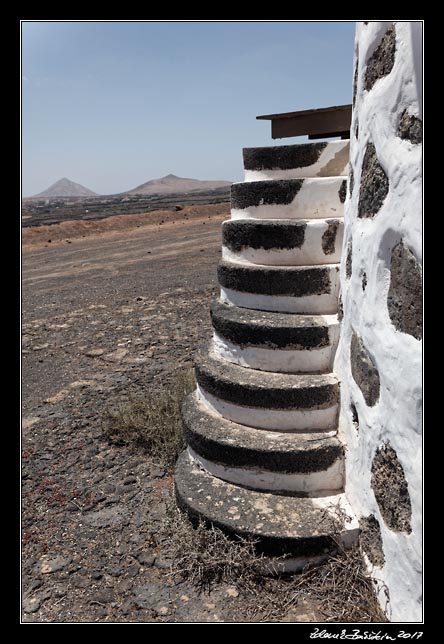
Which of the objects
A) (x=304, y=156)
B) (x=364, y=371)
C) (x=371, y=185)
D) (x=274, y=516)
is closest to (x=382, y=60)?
(x=371, y=185)

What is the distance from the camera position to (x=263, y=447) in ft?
7.89

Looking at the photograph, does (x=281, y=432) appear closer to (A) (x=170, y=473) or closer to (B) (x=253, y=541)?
(B) (x=253, y=541)

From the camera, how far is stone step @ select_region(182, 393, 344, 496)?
2.38m

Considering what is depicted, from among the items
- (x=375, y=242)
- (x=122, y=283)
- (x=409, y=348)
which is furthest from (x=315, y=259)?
(x=122, y=283)

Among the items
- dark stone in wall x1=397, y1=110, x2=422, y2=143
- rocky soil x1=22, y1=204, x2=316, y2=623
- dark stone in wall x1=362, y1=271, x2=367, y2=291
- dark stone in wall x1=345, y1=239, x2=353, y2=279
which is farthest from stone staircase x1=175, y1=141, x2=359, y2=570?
dark stone in wall x1=397, y1=110, x2=422, y2=143

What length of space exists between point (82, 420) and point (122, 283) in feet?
18.5

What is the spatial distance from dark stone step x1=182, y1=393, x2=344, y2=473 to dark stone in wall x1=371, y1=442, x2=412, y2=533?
40cm

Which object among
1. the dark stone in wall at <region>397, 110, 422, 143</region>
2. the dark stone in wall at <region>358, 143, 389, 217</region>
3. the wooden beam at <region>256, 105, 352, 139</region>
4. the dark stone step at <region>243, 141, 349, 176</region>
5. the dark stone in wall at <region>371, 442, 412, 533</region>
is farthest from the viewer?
the wooden beam at <region>256, 105, 352, 139</region>

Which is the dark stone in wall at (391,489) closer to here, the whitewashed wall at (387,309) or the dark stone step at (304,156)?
the whitewashed wall at (387,309)

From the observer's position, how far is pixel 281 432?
99.5 inches

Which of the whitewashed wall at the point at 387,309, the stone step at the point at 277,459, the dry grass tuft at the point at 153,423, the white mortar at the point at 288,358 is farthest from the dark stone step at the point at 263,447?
the dry grass tuft at the point at 153,423

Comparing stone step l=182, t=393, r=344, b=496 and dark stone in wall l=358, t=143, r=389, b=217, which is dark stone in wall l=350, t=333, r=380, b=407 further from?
dark stone in wall l=358, t=143, r=389, b=217

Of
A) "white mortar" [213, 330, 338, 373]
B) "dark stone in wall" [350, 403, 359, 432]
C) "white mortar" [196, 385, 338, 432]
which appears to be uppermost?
"white mortar" [213, 330, 338, 373]

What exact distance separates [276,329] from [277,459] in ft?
2.10
